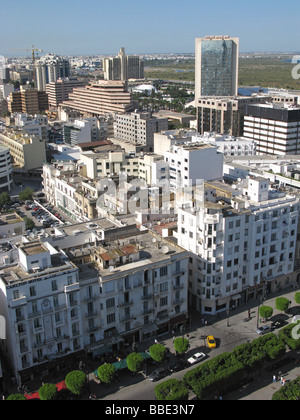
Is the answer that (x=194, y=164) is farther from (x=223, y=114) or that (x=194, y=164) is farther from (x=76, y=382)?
(x=223, y=114)

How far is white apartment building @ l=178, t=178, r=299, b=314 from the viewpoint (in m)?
40.5

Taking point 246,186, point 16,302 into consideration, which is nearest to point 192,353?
point 16,302

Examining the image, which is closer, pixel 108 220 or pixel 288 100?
pixel 108 220

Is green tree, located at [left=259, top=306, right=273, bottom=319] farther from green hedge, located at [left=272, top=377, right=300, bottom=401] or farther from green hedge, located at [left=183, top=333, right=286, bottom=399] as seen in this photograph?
green hedge, located at [left=272, top=377, right=300, bottom=401]

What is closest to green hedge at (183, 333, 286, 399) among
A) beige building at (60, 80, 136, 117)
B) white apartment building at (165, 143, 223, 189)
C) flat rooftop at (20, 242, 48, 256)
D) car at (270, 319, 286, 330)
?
car at (270, 319, 286, 330)

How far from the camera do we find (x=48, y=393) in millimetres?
29781

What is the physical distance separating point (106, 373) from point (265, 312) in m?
15.2

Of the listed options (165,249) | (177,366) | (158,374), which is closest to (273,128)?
(165,249)

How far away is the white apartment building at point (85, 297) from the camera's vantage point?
106 ft

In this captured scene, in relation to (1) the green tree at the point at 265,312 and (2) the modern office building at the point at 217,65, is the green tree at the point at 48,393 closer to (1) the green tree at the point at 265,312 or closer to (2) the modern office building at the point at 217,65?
(1) the green tree at the point at 265,312
